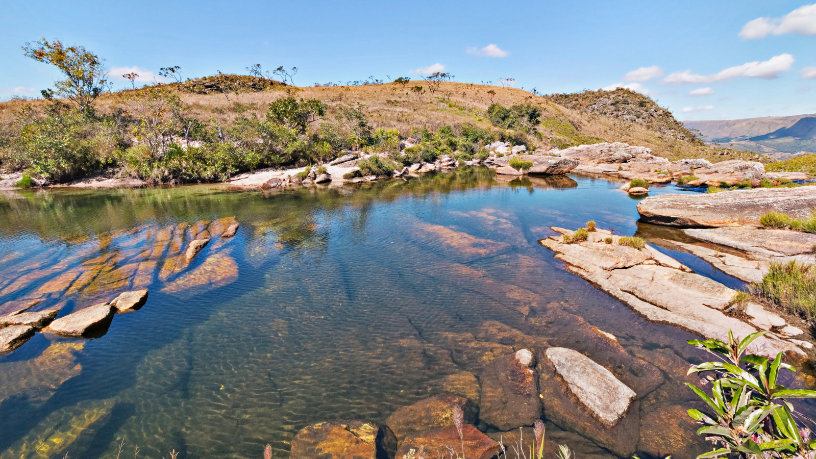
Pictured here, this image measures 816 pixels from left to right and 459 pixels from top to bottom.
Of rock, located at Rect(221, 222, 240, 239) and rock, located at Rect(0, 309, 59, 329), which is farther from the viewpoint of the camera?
rock, located at Rect(221, 222, 240, 239)

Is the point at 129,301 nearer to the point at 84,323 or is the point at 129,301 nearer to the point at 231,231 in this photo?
the point at 84,323

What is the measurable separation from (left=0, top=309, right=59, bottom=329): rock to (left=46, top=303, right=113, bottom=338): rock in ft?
1.54

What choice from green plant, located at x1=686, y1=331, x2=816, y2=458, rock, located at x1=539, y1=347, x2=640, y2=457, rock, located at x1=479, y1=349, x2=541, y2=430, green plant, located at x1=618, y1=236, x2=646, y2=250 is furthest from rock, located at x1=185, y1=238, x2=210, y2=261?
green plant, located at x1=618, y1=236, x2=646, y2=250

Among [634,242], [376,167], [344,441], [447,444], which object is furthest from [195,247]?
[376,167]

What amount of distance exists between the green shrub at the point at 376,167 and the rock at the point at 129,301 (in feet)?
118

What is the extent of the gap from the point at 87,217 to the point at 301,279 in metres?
22.1

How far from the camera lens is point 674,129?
9231cm

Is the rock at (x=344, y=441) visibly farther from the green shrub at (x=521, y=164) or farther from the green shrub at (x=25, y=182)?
the green shrub at (x=25, y=182)

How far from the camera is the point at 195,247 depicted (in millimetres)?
17984

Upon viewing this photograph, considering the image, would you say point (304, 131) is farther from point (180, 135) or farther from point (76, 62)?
point (76, 62)

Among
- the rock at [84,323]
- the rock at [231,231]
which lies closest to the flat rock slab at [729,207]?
the rock at [231,231]

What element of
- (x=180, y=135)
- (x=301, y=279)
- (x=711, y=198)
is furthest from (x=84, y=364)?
(x=180, y=135)

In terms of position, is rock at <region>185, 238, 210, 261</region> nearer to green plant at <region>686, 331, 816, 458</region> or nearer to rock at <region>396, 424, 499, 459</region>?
rock at <region>396, 424, 499, 459</region>

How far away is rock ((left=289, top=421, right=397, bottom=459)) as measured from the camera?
269 inches
